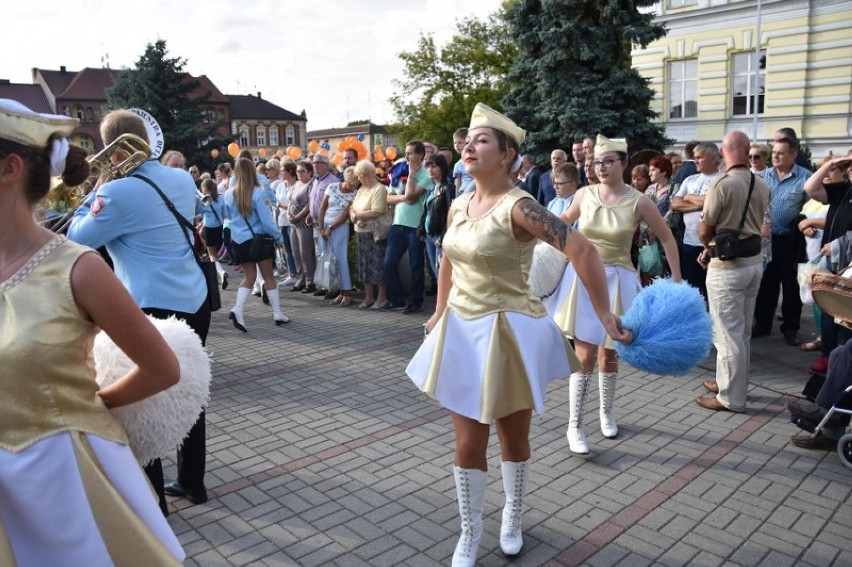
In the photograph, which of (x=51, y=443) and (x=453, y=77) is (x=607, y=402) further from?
(x=453, y=77)

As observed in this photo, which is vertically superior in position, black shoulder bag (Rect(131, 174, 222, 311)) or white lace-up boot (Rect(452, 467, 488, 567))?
black shoulder bag (Rect(131, 174, 222, 311))

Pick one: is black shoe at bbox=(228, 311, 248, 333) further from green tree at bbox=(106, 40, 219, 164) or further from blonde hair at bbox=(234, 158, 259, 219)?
green tree at bbox=(106, 40, 219, 164)

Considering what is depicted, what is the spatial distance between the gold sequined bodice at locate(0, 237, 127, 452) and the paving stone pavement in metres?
2.13

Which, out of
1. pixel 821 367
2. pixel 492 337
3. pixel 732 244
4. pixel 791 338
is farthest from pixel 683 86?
pixel 492 337

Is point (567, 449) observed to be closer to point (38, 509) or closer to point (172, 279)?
point (172, 279)

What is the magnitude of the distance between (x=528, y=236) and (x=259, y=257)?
6.16 metres

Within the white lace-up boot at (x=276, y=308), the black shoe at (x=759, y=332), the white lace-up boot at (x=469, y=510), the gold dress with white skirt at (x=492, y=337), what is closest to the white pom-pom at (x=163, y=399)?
the gold dress with white skirt at (x=492, y=337)

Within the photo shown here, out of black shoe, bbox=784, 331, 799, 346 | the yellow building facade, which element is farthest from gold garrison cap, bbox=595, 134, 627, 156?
the yellow building facade

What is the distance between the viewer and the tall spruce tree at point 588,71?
18172 mm

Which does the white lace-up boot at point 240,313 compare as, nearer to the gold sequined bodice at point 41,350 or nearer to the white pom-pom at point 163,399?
the white pom-pom at point 163,399

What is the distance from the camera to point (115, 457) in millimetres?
1896

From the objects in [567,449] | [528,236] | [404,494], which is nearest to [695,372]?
[567,449]

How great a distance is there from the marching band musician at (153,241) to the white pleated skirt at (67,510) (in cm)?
184

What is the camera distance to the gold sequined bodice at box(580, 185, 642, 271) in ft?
16.4
